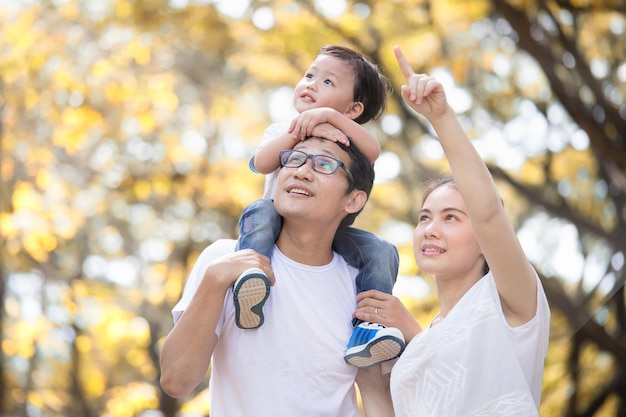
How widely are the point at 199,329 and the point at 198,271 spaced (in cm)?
22

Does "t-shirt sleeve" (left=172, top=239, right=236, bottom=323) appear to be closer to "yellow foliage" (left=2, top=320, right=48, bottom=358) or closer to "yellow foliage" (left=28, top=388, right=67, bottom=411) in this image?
"yellow foliage" (left=2, top=320, right=48, bottom=358)

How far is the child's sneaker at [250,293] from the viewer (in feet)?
6.97

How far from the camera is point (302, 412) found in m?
2.19

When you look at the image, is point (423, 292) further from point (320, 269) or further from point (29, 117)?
point (320, 269)

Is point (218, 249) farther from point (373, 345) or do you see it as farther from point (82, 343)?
point (82, 343)

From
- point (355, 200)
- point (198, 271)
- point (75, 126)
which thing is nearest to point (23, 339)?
point (75, 126)

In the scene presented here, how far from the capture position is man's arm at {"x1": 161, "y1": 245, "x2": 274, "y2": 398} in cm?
215

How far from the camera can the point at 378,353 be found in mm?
2191

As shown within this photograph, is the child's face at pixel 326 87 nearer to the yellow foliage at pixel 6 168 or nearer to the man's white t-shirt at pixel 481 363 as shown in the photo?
the man's white t-shirt at pixel 481 363

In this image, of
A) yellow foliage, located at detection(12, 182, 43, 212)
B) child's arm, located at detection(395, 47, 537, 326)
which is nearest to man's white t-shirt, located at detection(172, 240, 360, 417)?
child's arm, located at detection(395, 47, 537, 326)

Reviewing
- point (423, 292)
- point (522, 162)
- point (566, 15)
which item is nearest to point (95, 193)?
point (423, 292)

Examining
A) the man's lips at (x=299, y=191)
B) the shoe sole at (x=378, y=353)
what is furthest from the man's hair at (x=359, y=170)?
the shoe sole at (x=378, y=353)

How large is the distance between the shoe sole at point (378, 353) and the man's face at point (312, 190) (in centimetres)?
39

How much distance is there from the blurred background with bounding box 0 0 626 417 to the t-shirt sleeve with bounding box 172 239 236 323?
366 cm
